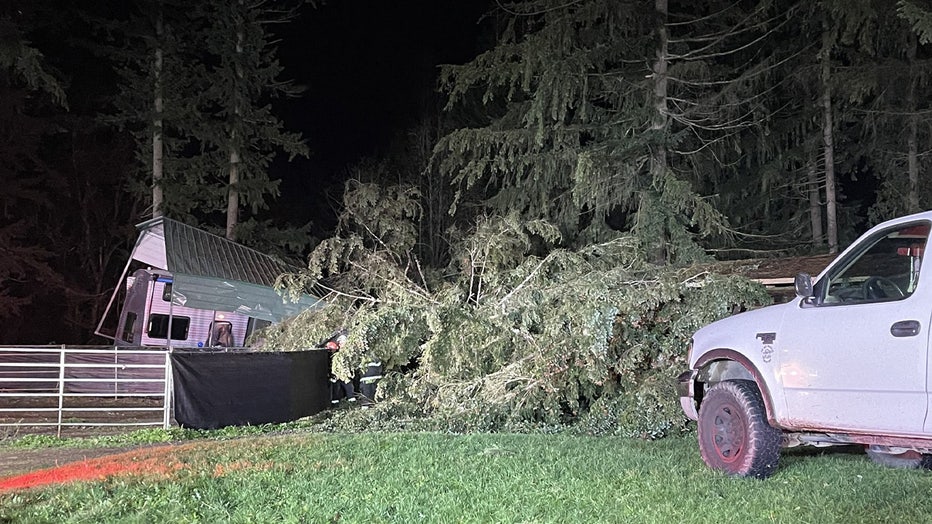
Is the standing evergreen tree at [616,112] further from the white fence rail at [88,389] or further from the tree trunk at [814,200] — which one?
the white fence rail at [88,389]

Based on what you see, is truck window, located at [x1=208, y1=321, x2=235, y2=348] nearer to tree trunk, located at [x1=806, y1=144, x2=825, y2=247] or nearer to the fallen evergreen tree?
the fallen evergreen tree

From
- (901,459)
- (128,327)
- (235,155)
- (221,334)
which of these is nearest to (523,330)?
(901,459)

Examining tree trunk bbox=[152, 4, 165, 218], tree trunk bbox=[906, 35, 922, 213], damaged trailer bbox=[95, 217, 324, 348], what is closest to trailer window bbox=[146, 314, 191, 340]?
damaged trailer bbox=[95, 217, 324, 348]

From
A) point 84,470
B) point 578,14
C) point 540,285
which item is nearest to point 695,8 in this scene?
point 578,14

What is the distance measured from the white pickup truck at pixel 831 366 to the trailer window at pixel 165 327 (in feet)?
41.1

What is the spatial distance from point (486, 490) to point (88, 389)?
1113cm

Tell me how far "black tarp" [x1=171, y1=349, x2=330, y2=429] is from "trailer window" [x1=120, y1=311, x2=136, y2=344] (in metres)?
7.29

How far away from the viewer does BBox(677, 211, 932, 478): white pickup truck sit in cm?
427

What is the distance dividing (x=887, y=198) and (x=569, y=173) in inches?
390

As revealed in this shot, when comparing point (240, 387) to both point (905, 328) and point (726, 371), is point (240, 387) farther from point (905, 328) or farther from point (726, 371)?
point (905, 328)

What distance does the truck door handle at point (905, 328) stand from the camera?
4.18 m

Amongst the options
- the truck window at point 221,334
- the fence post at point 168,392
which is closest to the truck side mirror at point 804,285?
the fence post at point 168,392

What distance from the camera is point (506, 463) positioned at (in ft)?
20.7

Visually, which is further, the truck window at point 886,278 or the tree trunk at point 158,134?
the tree trunk at point 158,134
